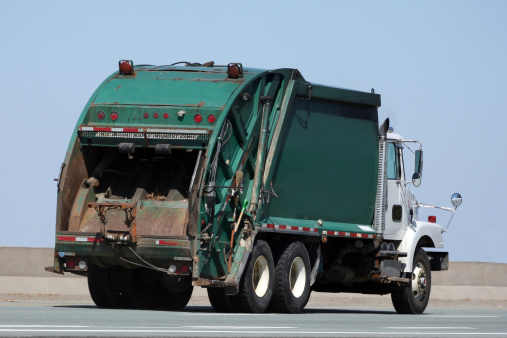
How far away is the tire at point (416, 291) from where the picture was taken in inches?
834

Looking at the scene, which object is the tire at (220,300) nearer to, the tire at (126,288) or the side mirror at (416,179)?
the tire at (126,288)

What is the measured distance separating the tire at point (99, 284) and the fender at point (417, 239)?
5355 mm

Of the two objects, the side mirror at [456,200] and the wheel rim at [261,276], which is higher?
the side mirror at [456,200]

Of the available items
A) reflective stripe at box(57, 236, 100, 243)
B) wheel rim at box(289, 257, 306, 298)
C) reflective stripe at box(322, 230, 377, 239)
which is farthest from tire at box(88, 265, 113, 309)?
reflective stripe at box(322, 230, 377, 239)

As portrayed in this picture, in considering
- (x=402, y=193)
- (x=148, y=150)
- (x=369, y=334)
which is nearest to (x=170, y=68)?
(x=148, y=150)

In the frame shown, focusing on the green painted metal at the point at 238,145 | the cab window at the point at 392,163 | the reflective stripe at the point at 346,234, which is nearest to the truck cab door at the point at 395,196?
the cab window at the point at 392,163

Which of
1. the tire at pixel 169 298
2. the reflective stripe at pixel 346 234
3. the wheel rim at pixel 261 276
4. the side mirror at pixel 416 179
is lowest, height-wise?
the tire at pixel 169 298

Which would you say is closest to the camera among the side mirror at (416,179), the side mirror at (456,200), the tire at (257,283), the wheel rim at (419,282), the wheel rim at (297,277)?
the tire at (257,283)

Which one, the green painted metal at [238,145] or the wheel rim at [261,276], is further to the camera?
the wheel rim at [261,276]

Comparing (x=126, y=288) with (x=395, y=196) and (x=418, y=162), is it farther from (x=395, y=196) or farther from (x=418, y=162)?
(x=418, y=162)

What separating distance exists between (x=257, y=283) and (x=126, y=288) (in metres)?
2.03

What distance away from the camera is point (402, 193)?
70.9 ft

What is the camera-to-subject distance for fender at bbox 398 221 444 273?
2123cm

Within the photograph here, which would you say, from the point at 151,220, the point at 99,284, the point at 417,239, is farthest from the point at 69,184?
the point at 417,239
